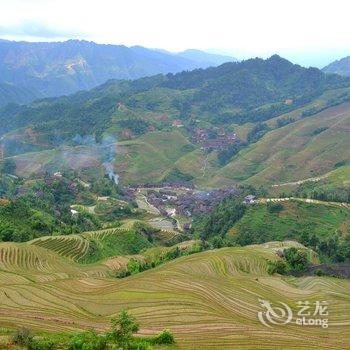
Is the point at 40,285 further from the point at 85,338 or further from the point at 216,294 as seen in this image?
the point at 85,338

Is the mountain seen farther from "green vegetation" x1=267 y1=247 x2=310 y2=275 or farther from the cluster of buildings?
"green vegetation" x1=267 y1=247 x2=310 y2=275

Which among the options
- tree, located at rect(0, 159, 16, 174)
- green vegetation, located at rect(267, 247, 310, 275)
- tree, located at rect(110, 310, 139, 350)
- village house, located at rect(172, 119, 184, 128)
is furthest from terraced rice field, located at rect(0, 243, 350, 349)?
village house, located at rect(172, 119, 184, 128)

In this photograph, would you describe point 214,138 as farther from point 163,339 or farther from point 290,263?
point 163,339

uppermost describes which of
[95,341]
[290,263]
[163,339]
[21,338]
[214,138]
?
[95,341]

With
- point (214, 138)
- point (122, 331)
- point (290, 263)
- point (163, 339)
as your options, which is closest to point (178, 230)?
point (290, 263)

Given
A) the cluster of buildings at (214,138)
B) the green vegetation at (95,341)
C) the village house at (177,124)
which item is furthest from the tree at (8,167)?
the green vegetation at (95,341)

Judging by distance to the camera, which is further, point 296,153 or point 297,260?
point 296,153

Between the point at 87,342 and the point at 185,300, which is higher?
the point at 87,342

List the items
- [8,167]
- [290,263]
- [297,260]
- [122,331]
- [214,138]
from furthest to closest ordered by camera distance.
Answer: [214,138] < [8,167] < [297,260] < [290,263] < [122,331]

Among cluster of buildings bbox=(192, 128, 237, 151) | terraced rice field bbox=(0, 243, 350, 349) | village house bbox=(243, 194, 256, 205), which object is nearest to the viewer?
terraced rice field bbox=(0, 243, 350, 349)
